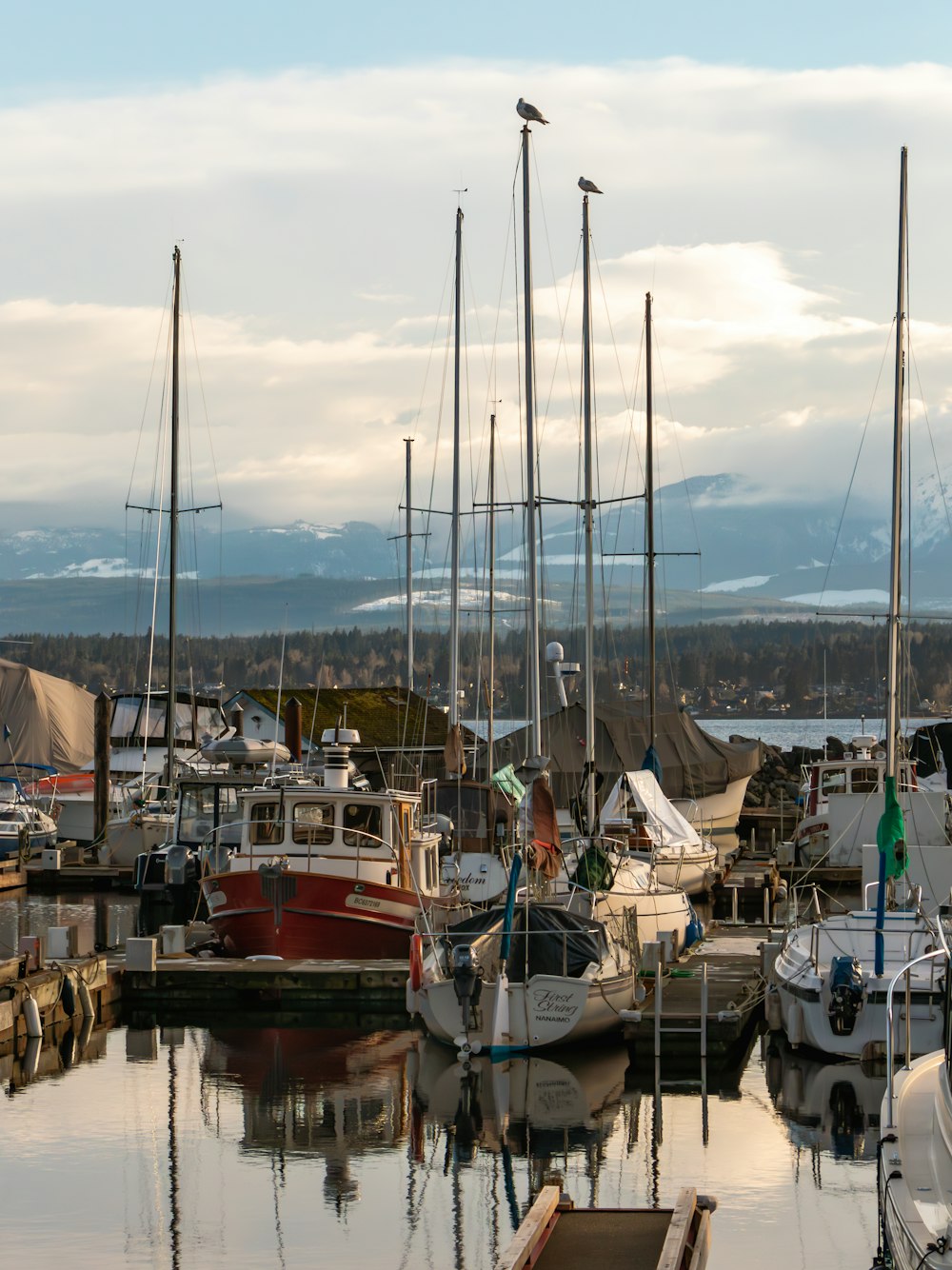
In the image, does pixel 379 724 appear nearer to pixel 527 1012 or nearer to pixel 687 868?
pixel 687 868

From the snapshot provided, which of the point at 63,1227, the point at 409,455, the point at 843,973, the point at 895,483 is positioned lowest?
the point at 63,1227

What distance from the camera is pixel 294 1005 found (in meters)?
26.3

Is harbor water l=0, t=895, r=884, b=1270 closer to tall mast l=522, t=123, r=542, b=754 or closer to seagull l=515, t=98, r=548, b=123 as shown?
tall mast l=522, t=123, r=542, b=754

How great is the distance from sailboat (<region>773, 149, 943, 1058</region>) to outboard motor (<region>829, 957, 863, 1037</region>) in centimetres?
1

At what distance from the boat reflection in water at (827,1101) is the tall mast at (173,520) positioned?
89.4ft

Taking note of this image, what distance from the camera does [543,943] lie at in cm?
2264

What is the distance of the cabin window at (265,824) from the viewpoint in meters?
29.3

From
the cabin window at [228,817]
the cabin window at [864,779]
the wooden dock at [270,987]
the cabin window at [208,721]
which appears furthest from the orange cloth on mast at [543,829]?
the cabin window at [208,721]

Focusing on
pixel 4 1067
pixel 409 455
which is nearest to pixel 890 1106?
pixel 4 1067

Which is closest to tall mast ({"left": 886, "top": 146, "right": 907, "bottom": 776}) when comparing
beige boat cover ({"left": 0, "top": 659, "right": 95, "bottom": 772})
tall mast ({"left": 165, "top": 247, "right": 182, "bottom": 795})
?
tall mast ({"left": 165, "top": 247, "right": 182, "bottom": 795})

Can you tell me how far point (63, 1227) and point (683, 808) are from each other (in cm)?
3764

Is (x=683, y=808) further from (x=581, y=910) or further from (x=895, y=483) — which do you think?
(x=581, y=910)

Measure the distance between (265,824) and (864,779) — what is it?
22272 mm

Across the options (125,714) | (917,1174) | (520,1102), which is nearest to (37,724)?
(125,714)
